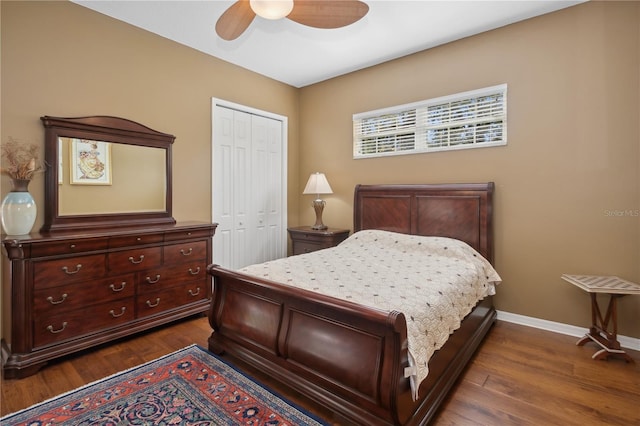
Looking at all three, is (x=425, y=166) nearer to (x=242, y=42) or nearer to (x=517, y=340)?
(x=517, y=340)

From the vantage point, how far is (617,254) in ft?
8.60

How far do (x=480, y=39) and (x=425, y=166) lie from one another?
4.42ft

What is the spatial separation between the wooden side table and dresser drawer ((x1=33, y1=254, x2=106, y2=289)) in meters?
3.68

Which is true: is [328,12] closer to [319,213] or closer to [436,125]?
[436,125]

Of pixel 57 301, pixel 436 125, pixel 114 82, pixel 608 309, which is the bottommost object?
pixel 608 309

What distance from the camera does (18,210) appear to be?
228 cm

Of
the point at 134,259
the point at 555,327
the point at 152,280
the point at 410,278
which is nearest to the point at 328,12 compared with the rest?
the point at 410,278

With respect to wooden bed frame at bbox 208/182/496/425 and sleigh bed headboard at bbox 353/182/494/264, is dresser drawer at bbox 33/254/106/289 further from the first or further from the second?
sleigh bed headboard at bbox 353/182/494/264

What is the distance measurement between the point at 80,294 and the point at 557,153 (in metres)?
4.08

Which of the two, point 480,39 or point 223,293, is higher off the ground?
point 480,39

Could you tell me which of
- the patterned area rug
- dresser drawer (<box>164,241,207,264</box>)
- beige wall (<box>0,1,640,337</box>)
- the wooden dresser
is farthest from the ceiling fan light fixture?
the patterned area rug

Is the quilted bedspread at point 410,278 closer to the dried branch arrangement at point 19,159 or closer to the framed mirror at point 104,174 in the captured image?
the framed mirror at point 104,174

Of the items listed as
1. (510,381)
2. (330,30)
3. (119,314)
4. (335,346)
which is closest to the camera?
(335,346)

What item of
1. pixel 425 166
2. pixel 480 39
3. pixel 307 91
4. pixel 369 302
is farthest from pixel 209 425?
pixel 307 91
